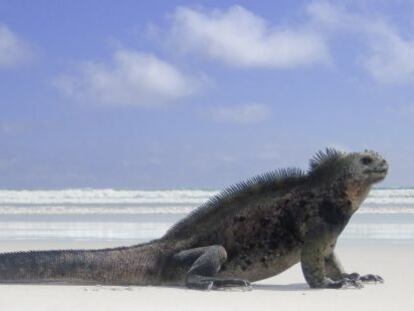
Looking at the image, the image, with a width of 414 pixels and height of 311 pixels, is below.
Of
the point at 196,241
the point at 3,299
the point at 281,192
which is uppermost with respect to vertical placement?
the point at 281,192

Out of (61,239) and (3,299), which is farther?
(61,239)

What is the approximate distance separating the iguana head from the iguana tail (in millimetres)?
1960

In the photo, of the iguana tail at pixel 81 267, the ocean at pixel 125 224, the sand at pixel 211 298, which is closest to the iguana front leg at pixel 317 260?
the sand at pixel 211 298

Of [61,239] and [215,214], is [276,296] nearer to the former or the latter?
[215,214]

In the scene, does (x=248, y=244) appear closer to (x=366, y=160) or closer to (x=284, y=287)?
(x=284, y=287)

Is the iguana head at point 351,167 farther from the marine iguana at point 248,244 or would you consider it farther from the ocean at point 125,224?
the ocean at point 125,224

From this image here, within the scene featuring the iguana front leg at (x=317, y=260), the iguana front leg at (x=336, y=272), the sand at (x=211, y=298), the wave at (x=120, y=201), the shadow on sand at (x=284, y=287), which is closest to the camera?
the sand at (x=211, y=298)

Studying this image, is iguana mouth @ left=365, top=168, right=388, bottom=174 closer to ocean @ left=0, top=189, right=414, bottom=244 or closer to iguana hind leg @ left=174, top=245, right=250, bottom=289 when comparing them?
iguana hind leg @ left=174, top=245, right=250, bottom=289

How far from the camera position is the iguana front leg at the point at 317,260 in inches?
333

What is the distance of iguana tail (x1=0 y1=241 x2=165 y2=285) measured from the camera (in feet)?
27.9

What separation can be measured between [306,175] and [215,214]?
3.44 feet

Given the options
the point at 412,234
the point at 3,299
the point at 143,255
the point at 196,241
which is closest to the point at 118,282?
the point at 143,255

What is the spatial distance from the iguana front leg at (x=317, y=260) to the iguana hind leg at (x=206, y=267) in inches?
26.6

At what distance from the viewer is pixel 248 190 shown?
8.87 metres
